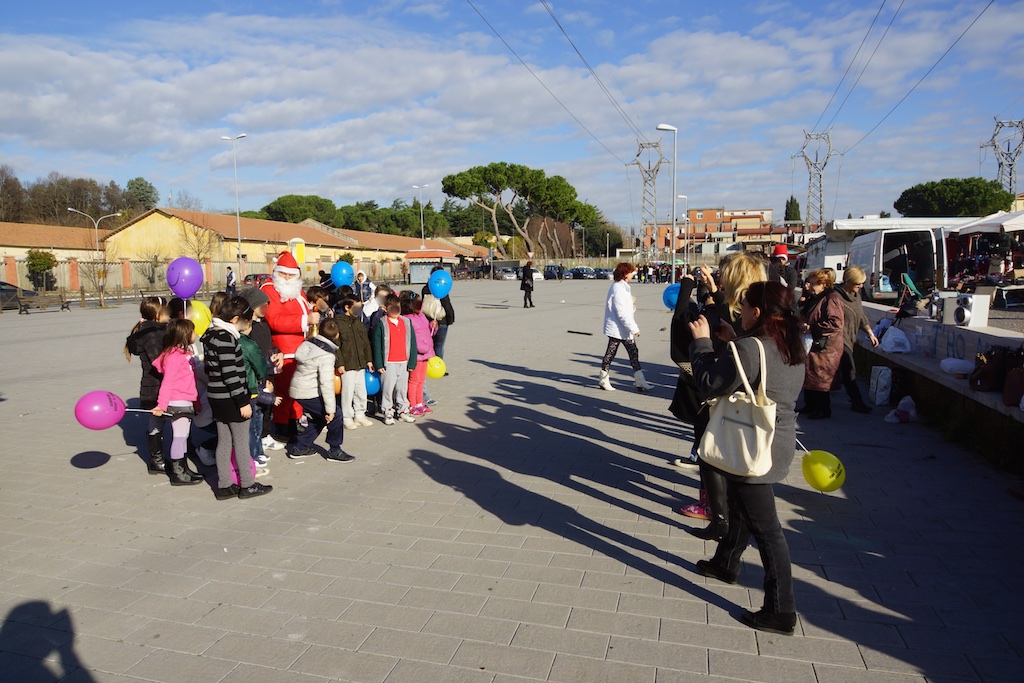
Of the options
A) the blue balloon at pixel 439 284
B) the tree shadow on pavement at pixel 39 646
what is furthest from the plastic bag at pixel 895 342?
the tree shadow on pavement at pixel 39 646

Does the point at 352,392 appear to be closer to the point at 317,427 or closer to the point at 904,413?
the point at 317,427

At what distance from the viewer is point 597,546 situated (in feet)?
14.5

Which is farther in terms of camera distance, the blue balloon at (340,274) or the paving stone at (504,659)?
the blue balloon at (340,274)

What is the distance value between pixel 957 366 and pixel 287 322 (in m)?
6.71

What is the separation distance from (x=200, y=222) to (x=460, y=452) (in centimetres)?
5633

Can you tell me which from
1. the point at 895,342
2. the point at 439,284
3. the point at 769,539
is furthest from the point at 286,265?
the point at 895,342

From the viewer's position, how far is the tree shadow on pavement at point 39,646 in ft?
9.82

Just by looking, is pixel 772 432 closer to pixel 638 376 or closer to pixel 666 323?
pixel 638 376

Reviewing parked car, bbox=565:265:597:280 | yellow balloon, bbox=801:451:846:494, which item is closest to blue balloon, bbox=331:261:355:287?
yellow balloon, bbox=801:451:846:494

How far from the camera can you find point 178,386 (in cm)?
541

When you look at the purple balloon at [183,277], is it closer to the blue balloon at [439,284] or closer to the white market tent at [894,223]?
the blue balloon at [439,284]

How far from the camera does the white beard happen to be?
6578 millimetres

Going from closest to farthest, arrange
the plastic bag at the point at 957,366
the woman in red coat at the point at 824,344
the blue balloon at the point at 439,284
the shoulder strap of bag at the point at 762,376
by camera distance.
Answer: the shoulder strap of bag at the point at 762,376
the plastic bag at the point at 957,366
the woman in red coat at the point at 824,344
the blue balloon at the point at 439,284

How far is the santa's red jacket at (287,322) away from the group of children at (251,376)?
157 millimetres
